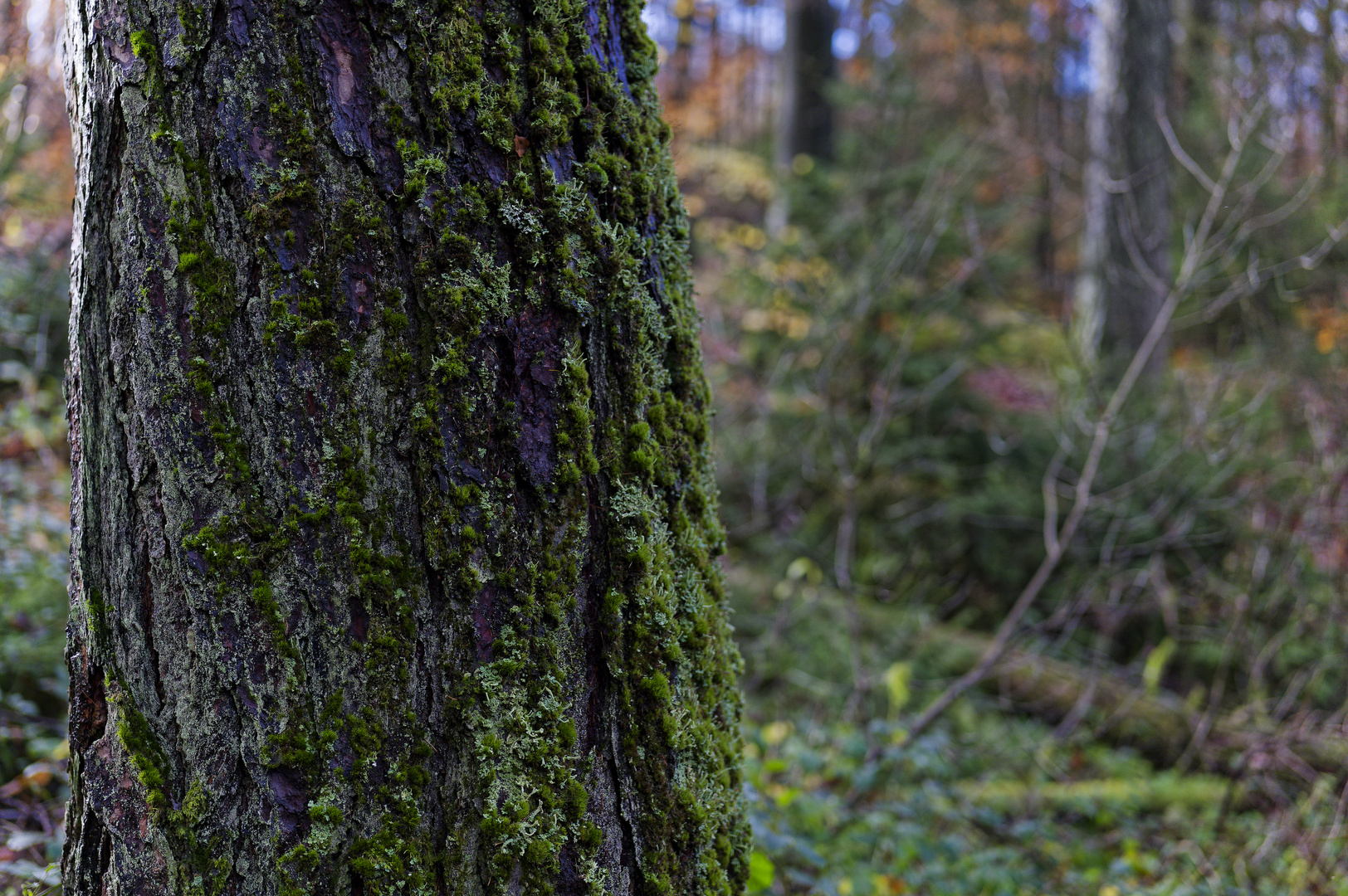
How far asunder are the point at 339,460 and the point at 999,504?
5.51 meters

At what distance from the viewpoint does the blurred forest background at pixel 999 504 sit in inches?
126

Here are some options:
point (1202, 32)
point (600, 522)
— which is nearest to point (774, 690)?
point (600, 522)

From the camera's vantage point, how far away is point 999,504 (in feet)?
18.8

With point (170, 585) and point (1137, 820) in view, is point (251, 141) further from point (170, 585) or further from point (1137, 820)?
point (1137, 820)

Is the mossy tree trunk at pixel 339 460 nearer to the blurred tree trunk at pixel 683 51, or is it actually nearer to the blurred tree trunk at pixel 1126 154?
the blurred tree trunk at pixel 1126 154

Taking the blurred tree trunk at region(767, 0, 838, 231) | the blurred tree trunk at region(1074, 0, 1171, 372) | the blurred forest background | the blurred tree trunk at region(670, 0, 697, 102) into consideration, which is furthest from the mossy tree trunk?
the blurred tree trunk at region(670, 0, 697, 102)

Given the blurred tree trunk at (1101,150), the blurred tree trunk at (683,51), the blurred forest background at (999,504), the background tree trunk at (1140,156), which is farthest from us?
the blurred tree trunk at (683,51)

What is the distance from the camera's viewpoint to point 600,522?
1158 mm

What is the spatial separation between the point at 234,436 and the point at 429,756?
500 millimetres

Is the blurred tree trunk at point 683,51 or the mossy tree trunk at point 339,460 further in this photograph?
the blurred tree trunk at point 683,51

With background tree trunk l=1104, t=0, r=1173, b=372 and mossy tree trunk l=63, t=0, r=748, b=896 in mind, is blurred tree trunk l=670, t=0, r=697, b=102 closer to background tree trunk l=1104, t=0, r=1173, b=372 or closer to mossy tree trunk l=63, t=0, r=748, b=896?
background tree trunk l=1104, t=0, r=1173, b=372

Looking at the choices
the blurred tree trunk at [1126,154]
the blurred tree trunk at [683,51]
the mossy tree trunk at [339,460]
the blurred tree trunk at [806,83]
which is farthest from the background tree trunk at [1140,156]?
the blurred tree trunk at [683,51]

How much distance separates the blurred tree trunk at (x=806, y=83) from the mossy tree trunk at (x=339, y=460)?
798 centimetres

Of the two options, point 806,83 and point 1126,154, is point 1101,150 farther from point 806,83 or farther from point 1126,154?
point 806,83
